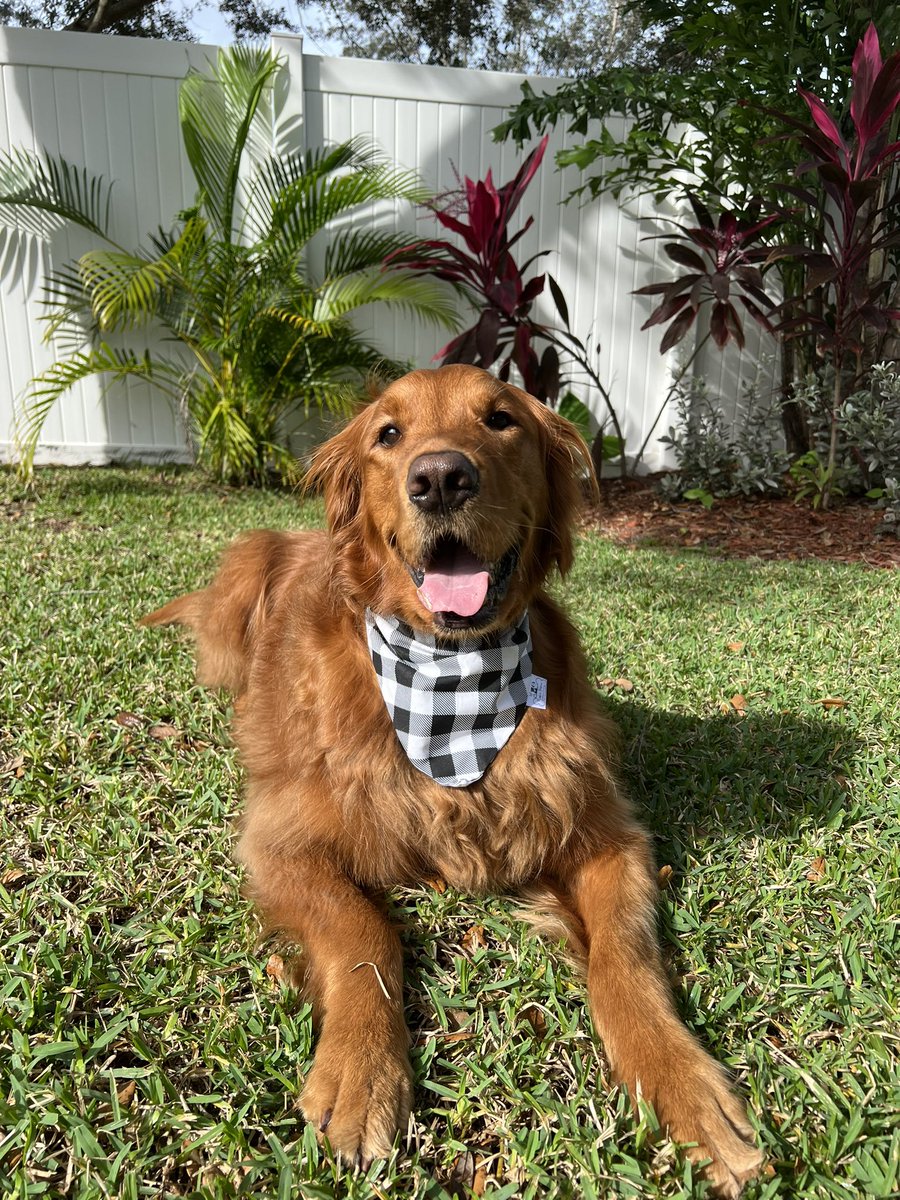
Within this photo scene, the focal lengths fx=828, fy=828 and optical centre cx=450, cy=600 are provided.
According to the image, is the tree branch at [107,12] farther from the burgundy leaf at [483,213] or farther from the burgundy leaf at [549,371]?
the burgundy leaf at [549,371]

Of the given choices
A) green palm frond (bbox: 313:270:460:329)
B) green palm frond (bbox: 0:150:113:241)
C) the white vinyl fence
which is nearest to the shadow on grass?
green palm frond (bbox: 313:270:460:329)

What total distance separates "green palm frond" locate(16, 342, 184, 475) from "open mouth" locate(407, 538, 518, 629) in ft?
18.3

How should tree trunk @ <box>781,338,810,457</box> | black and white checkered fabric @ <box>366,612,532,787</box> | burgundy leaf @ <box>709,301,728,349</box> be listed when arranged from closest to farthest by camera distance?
black and white checkered fabric @ <box>366,612,532,787</box>, burgundy leaf @ <box>709,301,728,349</box>, tree trunk @ <box>781,338,810,457</box>

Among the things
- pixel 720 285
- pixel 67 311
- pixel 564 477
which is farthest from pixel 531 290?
pixel 564 477

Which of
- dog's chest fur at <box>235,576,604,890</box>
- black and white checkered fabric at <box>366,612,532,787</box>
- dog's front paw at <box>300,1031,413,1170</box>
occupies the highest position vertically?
black and white checkered fabric at <box>366,612,532,787</box>

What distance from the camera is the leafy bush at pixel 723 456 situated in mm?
6941

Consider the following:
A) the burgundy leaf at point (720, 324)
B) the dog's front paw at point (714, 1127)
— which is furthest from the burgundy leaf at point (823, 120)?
the dog's front paw at point (714, 1127)

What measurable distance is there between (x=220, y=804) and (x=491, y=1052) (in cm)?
118

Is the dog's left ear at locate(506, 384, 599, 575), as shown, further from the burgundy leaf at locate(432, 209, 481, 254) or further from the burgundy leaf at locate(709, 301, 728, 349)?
the burgundy leaf at locate(432, 209, 481, 254)

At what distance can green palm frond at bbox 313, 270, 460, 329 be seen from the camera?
23.2ft

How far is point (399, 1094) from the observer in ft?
4.85

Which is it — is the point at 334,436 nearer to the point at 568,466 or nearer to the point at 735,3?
the point at 568,466

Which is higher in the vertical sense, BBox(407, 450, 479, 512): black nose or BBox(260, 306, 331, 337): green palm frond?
BBox(260, 306, 331, 337): green palm frond

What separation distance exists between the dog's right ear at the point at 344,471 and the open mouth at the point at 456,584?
42 centimetres
